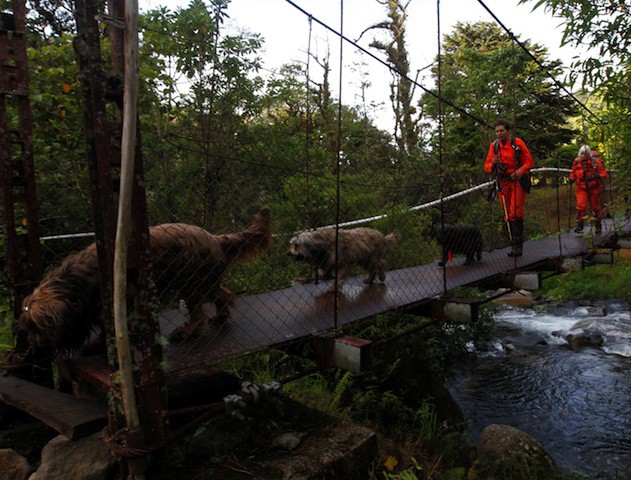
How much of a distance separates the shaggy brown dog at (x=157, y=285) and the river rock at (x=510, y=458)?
238 centimetres

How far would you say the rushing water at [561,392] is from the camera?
413 cm

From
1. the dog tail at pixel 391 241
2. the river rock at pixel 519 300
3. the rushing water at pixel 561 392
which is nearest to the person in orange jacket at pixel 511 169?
the dog tail at pixel 391 241

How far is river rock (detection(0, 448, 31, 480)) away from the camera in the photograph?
2.01 metres

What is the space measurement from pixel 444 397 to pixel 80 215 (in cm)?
458

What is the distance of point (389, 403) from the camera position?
4.05 metres

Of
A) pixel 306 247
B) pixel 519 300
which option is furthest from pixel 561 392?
pixel 519 300

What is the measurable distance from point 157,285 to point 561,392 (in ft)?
16.6

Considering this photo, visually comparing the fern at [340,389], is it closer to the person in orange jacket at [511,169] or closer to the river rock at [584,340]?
the person in orange jacket at [511,169]

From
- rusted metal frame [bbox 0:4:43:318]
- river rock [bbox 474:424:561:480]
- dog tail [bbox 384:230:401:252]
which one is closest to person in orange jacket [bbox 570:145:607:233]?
dog tail [bbox 384:230:401:252]

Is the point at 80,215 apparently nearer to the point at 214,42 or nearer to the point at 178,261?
the point at 214,42

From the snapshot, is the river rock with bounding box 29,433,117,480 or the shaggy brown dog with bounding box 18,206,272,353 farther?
the shaggy brown dog with bounding box 18,206,272,353

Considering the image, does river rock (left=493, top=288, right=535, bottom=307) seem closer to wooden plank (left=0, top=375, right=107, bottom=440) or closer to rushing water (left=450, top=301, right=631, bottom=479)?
rushing water (left=450, top=301, right=631, bottom=479)

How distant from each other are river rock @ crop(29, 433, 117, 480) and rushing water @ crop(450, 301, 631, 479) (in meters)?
3.62

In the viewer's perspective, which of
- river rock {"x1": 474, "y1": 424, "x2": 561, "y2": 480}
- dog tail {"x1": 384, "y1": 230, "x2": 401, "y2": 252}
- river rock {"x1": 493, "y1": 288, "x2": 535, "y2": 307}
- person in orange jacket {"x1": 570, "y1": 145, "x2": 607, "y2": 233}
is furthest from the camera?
river rock {"x1": 493, "y1": 288, "x2": 535, "y2": 307}
